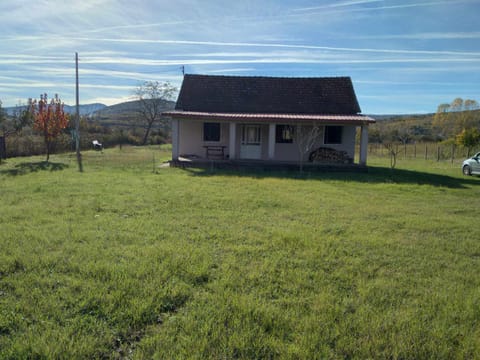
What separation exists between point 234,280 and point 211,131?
571 inches

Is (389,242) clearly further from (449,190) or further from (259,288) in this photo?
(449,190)

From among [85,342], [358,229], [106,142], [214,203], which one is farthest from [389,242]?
[106,142]

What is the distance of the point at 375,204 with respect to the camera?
8391 mm

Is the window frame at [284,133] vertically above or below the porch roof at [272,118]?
below

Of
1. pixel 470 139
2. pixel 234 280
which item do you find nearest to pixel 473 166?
pixel 470 139

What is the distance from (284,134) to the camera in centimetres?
1727

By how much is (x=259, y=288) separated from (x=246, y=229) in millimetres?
2214

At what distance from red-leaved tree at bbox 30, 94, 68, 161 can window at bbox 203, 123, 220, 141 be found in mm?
8301

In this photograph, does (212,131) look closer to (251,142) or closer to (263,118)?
(251,142)

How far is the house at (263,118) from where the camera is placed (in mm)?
16031

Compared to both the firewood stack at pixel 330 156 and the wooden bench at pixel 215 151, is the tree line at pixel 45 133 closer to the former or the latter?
the wooden bench at pixel 215 151

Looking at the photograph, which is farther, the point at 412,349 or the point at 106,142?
the point at 106,142

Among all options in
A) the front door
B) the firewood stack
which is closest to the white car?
the firewood stack

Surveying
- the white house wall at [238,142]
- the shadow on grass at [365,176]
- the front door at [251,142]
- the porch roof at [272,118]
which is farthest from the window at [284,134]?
the shadow on grass at [365,176]
